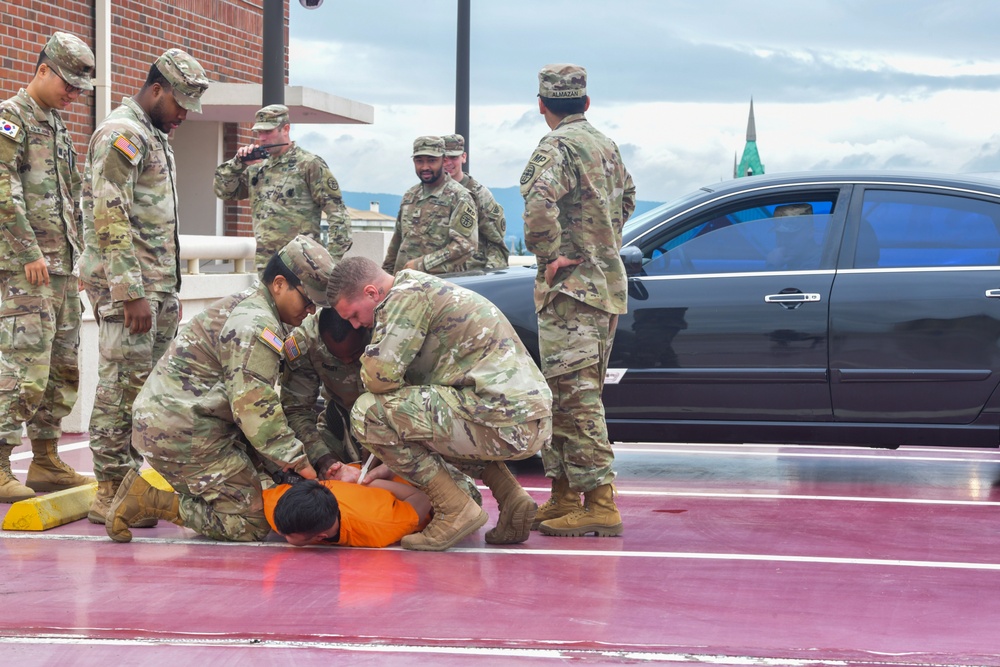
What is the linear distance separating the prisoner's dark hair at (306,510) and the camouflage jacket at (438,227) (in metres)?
4.15

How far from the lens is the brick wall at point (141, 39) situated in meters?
11.6

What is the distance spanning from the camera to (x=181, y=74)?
5.66 meters

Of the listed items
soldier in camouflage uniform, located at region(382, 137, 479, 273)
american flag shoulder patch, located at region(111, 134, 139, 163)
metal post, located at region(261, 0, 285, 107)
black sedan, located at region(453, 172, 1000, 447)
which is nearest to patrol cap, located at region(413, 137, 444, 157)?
soldier in camouflage uniform, located at region(382, 137, 479, 273)

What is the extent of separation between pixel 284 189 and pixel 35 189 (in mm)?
2520

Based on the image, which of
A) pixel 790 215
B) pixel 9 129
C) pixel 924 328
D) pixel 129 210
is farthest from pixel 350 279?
pixel 924 328

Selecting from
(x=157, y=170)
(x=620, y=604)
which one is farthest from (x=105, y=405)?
(x=620, y=604)

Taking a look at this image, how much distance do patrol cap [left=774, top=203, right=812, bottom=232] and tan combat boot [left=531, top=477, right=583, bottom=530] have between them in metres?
2.20

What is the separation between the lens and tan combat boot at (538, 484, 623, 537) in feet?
18.5

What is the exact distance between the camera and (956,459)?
8.50 meters

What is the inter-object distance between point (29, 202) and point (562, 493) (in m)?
3.00

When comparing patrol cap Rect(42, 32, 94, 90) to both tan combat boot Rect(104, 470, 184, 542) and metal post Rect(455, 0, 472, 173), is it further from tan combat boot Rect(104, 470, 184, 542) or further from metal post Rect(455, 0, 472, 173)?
metal post Rect(455, 0, 472, 173)

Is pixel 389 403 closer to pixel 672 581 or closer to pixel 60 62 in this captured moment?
pixel 672 581

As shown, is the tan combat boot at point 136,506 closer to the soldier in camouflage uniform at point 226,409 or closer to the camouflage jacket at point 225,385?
the soldier in camouflage uniform at point 226,409

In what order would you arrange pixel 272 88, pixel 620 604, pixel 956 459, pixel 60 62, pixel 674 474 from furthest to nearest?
pixel 272 88 → pixel 956 459 → pixel 674 474 → pixel 60 62 → pixel 620 604
